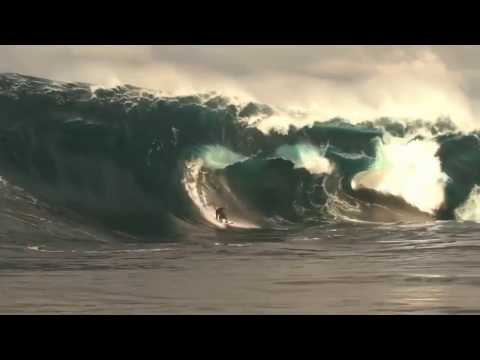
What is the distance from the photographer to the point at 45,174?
1811 centimetres

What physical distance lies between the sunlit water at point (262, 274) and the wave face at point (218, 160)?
1526mm

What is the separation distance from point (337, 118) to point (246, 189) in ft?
9.44

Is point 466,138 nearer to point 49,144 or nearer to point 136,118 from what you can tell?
point 136,118

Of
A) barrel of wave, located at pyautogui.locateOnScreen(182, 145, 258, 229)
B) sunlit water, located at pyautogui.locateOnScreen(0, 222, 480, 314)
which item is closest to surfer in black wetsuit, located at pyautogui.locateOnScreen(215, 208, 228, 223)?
barrel of wave, located at pyautogui.locateOnScreen(182, 145, 258, 229)

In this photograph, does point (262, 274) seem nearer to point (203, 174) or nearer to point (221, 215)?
point (221, 215)

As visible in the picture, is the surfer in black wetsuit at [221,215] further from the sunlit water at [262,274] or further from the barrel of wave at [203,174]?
the sunlit water at [262,274]

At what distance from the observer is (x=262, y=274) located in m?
11.0

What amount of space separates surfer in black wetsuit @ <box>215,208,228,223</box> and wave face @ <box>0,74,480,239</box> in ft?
0.42

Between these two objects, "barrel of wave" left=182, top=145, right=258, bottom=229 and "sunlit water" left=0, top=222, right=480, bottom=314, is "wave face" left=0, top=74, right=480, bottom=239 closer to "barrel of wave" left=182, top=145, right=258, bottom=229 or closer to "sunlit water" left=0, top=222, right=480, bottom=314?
"barrel of wave" left=182, top=145, right=258, bottom=229

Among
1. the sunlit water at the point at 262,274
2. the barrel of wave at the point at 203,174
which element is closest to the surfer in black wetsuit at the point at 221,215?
the barrel of wave at the point at 203,174

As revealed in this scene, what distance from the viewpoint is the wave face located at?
59.1ft

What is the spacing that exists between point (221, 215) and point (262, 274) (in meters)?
6.47

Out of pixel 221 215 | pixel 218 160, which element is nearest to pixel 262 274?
pixel 221 215

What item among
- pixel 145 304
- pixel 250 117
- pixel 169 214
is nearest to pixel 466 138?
pixel 250 117
